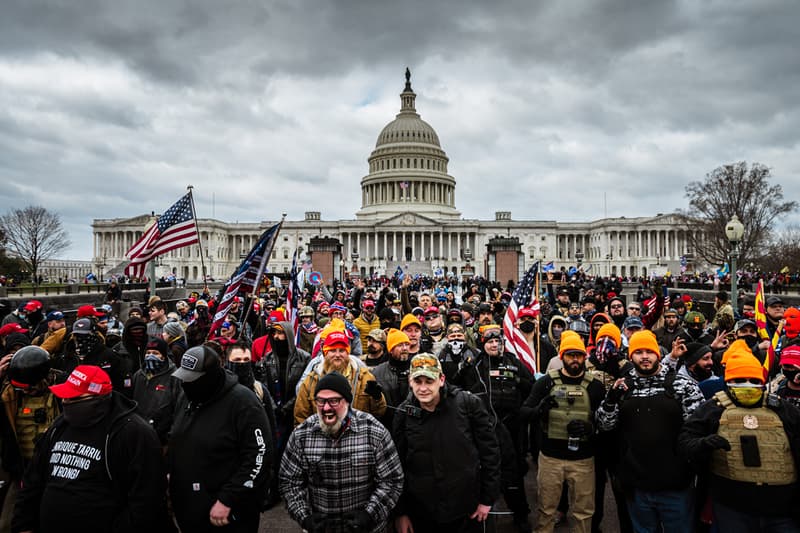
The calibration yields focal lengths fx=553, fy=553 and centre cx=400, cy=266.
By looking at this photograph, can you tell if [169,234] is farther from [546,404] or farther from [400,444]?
[546,404]

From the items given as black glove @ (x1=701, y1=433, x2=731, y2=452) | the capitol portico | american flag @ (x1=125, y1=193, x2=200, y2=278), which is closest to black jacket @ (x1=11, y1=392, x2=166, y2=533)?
black glove @ (x1=701, y1=433, x2=731, y2=452)

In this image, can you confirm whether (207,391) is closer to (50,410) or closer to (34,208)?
(50,410)

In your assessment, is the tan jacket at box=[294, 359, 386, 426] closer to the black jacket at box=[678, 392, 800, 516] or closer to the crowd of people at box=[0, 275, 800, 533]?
the crowd of people at box=[0, 275, 800, 533]

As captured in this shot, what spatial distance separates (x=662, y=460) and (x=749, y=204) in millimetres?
49045

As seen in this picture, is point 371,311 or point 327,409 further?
point 371,311

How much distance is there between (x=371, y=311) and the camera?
405 inches

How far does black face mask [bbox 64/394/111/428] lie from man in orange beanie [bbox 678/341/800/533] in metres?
4.29

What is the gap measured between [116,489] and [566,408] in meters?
3.73

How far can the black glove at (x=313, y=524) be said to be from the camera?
3.81 m

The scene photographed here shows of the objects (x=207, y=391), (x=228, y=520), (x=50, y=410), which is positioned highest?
(x=207, y=391)

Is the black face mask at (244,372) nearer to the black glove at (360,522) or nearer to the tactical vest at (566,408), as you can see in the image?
the black glove at (360,522)

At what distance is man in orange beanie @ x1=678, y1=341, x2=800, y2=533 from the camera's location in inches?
159

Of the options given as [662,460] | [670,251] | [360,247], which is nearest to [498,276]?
[662,460]

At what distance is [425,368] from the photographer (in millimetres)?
4270
